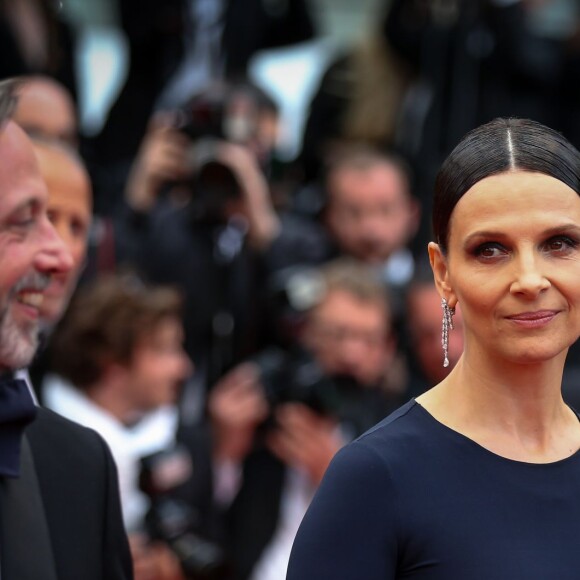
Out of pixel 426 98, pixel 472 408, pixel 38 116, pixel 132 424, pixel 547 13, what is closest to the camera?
pixel 472 408

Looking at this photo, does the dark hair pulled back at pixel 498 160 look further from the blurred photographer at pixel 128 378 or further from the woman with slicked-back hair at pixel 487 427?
the blurred photographer at pixel 128 378

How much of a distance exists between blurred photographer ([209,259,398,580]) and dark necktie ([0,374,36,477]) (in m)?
2.46

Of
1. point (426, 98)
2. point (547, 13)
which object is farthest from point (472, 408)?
point (547, 13)

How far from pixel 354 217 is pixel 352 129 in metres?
0.86

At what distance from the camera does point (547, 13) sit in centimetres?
739

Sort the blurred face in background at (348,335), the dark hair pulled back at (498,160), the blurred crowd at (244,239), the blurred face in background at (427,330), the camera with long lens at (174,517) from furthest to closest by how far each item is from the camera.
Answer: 1. the blurred face in background at (427,330)
2. the blurred face in background at (348,335)
3. the blurred crowd at (244,239)
4. the camera with long lens at (174,517)
5. the dark hair pulled back at (498,160)

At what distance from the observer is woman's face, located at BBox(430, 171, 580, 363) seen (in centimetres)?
219

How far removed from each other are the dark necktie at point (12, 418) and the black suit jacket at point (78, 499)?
68 millimetres

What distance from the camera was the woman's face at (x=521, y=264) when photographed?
2.19 m

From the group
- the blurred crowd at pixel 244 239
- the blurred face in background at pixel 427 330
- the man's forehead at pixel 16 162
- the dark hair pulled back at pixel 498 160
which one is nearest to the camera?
the dark hair pulled back at pixel 498 160

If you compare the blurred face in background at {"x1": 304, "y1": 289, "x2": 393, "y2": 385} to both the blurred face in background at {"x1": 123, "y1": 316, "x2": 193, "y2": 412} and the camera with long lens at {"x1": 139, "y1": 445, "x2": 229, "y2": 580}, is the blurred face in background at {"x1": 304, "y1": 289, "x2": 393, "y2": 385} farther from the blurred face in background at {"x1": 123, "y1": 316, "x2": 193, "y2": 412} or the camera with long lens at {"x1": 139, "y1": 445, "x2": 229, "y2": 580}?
the camera with long lens at {"x1": 139, "y1": 445, "x2": 229, "y2": 580}

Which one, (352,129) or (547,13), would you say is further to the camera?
(547,13)

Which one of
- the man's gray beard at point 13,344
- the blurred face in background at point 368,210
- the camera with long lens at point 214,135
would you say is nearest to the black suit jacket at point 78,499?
the man's gray beard at point 13,344

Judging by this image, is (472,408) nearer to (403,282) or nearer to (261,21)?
(403,282)
